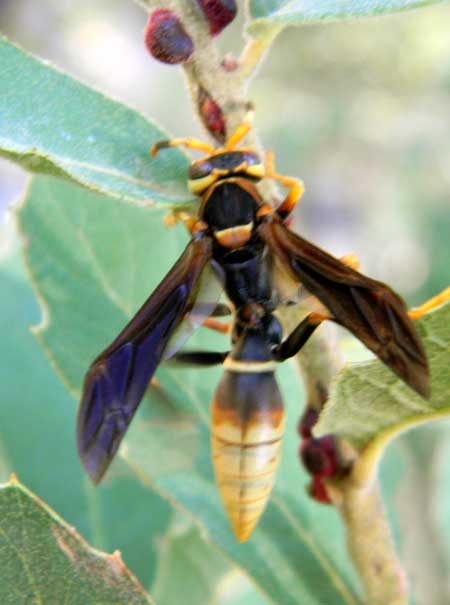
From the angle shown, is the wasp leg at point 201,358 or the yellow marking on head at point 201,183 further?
the wasp leg at point 201,358

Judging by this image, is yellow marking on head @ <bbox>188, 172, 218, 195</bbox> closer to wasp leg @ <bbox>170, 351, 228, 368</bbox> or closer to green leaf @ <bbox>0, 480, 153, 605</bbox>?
wasp leg @ <bbox>170, 351, 228, 368</bbox>

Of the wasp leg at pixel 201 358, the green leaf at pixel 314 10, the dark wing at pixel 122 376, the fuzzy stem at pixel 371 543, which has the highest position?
the green leaf at pixel 314 10

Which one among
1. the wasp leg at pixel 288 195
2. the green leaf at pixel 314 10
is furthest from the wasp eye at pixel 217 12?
the wasp leg at pixel 288 195

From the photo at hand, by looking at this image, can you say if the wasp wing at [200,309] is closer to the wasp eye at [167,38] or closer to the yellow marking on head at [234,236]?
the yellow marking on head at [234,236]

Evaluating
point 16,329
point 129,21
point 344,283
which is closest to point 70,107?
point 344,283

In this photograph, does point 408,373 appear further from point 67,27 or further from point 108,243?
point 67,27

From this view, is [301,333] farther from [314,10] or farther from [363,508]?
[314,10]
